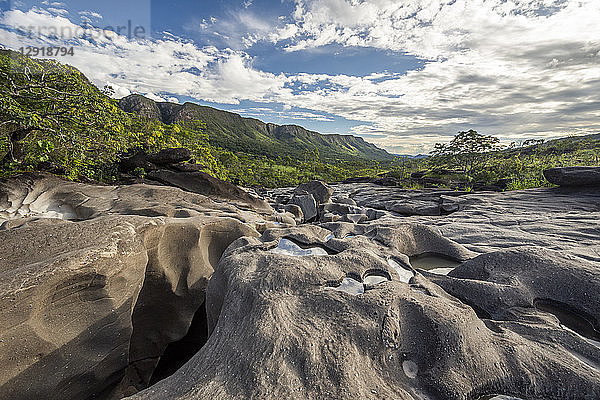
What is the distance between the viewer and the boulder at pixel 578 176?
17.6m

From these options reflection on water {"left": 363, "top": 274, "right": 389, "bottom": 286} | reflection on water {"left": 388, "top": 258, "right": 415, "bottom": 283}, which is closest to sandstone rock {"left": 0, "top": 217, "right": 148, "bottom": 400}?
reflection on water {"left": 363, "top": 274, "right": 389, "bottom": 286}

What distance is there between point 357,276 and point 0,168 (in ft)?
48.6

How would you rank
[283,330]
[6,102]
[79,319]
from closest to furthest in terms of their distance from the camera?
[283,330], [79,319], [6,102]

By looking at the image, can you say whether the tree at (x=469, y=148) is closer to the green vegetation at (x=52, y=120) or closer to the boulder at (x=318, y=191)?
the boulder at (x=318, y=191)

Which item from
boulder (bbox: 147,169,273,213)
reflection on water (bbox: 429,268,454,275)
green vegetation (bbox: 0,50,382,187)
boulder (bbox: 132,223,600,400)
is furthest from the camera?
boulder (bbox: 147,169,273,213)

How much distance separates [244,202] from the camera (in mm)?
16969

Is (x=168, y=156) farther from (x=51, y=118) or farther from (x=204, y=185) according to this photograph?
(x=51, y=118)

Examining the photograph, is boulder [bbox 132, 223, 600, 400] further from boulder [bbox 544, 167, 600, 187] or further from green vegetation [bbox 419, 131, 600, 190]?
green vegetation [bbox 419, 131, 600, 190]

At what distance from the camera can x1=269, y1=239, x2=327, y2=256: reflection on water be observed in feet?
22.7

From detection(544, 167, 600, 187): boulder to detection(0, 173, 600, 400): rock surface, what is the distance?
13209 millimetres

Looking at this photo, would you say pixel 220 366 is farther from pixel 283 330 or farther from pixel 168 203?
pixel 168 203

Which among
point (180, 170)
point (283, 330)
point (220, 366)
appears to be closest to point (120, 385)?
point (220, 366)

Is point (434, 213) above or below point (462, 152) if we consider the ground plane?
below

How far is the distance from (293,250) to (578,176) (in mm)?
22680
